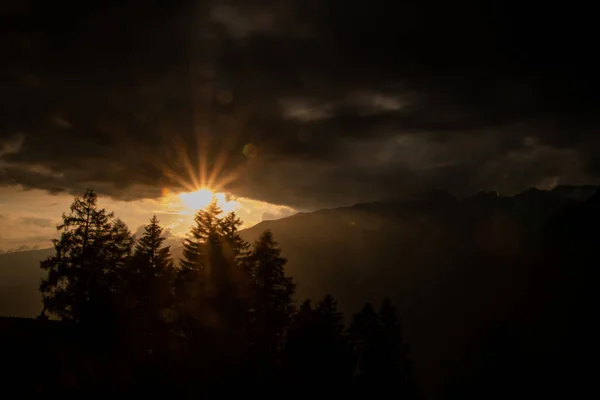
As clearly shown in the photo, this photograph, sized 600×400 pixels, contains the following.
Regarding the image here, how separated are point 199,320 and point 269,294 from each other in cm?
722

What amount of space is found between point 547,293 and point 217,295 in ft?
356

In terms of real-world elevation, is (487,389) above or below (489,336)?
below

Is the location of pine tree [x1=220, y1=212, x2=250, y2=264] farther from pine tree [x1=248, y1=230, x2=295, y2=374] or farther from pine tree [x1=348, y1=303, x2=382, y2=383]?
pine tree [x1=348, y1=303, x2=382, y2=383]

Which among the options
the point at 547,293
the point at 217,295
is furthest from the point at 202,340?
the point at 547,293

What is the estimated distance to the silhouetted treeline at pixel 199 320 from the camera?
25.8m

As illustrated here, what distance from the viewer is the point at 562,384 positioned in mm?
63688

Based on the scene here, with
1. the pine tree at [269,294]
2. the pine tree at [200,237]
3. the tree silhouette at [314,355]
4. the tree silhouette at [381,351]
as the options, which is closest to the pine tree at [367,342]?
the tree silhouette at [381,351]

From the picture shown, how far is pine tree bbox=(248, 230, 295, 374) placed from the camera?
35.9 metres

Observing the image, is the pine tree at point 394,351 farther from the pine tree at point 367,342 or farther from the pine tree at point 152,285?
the pine tree at point 152,285

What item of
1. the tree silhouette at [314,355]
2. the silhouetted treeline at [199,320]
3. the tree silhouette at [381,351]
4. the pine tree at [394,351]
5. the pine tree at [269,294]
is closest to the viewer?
the silhouetted treeline at [199,320]

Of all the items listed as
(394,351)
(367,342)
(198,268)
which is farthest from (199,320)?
(394,351)

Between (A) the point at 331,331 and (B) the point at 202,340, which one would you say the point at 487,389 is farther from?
(B) the point at 202,340

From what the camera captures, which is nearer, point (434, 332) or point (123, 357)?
point (123, 357)

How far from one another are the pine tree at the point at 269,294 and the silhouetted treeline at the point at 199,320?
0.26ft
